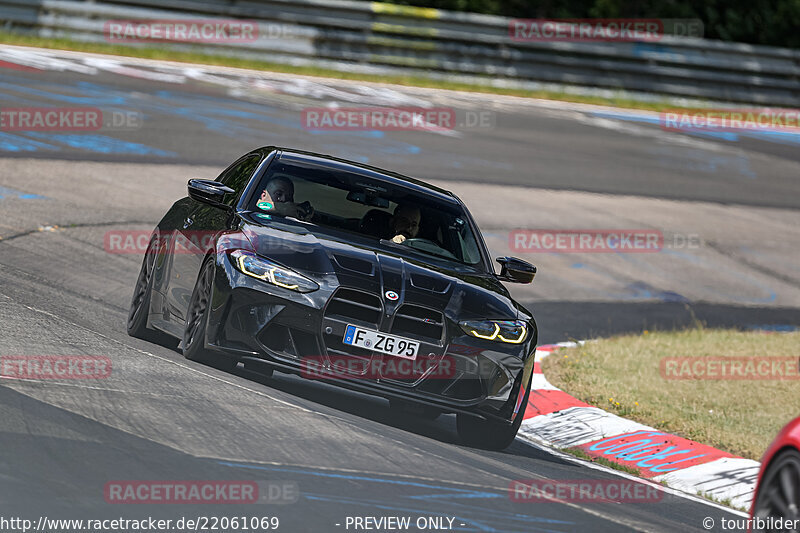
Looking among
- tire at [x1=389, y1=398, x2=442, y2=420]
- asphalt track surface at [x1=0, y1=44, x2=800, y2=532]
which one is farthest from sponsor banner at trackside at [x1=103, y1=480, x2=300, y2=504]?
tire at [x1=389, y1=398, x2=442, y2=420]

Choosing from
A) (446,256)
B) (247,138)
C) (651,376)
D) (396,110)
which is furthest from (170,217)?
(396,110)

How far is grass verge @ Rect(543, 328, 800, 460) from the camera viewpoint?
9.58 meters

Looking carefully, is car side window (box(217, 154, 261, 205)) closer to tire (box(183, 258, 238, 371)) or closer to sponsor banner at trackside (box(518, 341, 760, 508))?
tire (box(183, 258, 238, 371))

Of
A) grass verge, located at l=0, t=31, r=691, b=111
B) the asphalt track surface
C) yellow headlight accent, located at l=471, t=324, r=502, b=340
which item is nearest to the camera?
the asphalt track surface

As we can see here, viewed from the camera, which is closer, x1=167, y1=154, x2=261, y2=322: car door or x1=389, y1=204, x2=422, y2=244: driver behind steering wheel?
x1=167, y1=154, x2=261, y2=322: car door

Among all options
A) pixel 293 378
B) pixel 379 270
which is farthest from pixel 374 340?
pixel 293 378

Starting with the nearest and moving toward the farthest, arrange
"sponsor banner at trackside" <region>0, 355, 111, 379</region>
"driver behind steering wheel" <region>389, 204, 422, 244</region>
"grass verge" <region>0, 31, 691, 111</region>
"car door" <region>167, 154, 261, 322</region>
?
"sponsor banner at trackside" <region>0, 355, 111, 379</region>, "car door" <region>167, 154, 261, 322</region>, "driver behind steering wheel" <region>389, 204, 422, 244</region>, "grass verge" <region>0, 31, 691, 111</region>

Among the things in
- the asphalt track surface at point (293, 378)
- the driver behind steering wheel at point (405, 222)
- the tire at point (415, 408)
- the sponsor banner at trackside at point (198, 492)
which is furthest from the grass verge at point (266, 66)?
the sponsor banner at trackside at point (198, 492)

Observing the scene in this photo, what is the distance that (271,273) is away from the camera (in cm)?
713

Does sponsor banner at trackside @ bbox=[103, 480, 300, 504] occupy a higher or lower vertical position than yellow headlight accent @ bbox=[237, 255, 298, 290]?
lower

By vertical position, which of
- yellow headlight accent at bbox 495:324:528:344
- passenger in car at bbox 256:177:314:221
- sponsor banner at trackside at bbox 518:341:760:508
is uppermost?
passenger in car at bbox 256:177:314:221

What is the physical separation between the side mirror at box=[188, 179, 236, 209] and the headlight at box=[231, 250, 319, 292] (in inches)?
39.3

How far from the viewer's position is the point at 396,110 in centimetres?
2105

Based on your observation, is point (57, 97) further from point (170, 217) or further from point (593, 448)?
point (593, 448)
